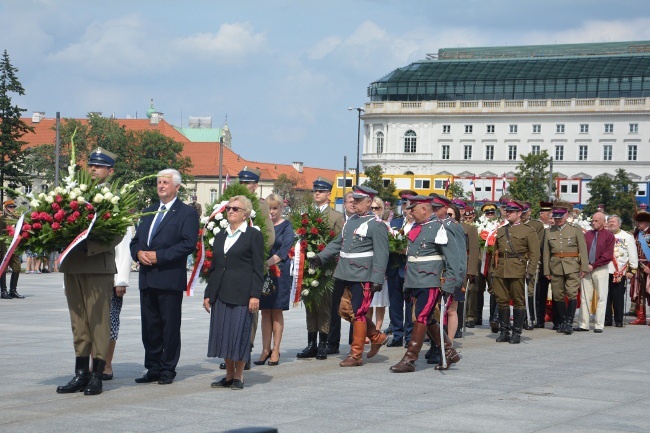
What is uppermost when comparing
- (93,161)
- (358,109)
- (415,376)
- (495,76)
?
(495,76)

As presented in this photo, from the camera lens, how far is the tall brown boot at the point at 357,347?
1297 centimetres

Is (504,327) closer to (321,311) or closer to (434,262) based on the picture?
(321,311)

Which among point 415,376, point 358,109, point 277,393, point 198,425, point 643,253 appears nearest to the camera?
point 198,425

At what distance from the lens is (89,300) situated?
1073 centimetres

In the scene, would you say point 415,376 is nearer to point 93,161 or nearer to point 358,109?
point 93,161

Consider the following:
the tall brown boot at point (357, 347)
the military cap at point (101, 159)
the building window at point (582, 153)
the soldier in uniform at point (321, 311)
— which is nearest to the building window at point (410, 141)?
the building window at point (582, 153)

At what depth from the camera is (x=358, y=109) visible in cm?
7412

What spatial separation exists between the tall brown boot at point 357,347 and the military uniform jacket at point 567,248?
20.8 ft

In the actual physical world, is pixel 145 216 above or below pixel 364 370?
above

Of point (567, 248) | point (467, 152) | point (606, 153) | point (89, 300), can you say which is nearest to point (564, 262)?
point (567, 248)

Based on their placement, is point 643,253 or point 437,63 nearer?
point 643,253

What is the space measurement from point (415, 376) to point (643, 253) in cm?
995

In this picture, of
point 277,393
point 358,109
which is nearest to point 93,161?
point 277,393

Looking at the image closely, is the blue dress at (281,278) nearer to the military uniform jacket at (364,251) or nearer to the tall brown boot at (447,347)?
the military uniform jacket at (364,251)
